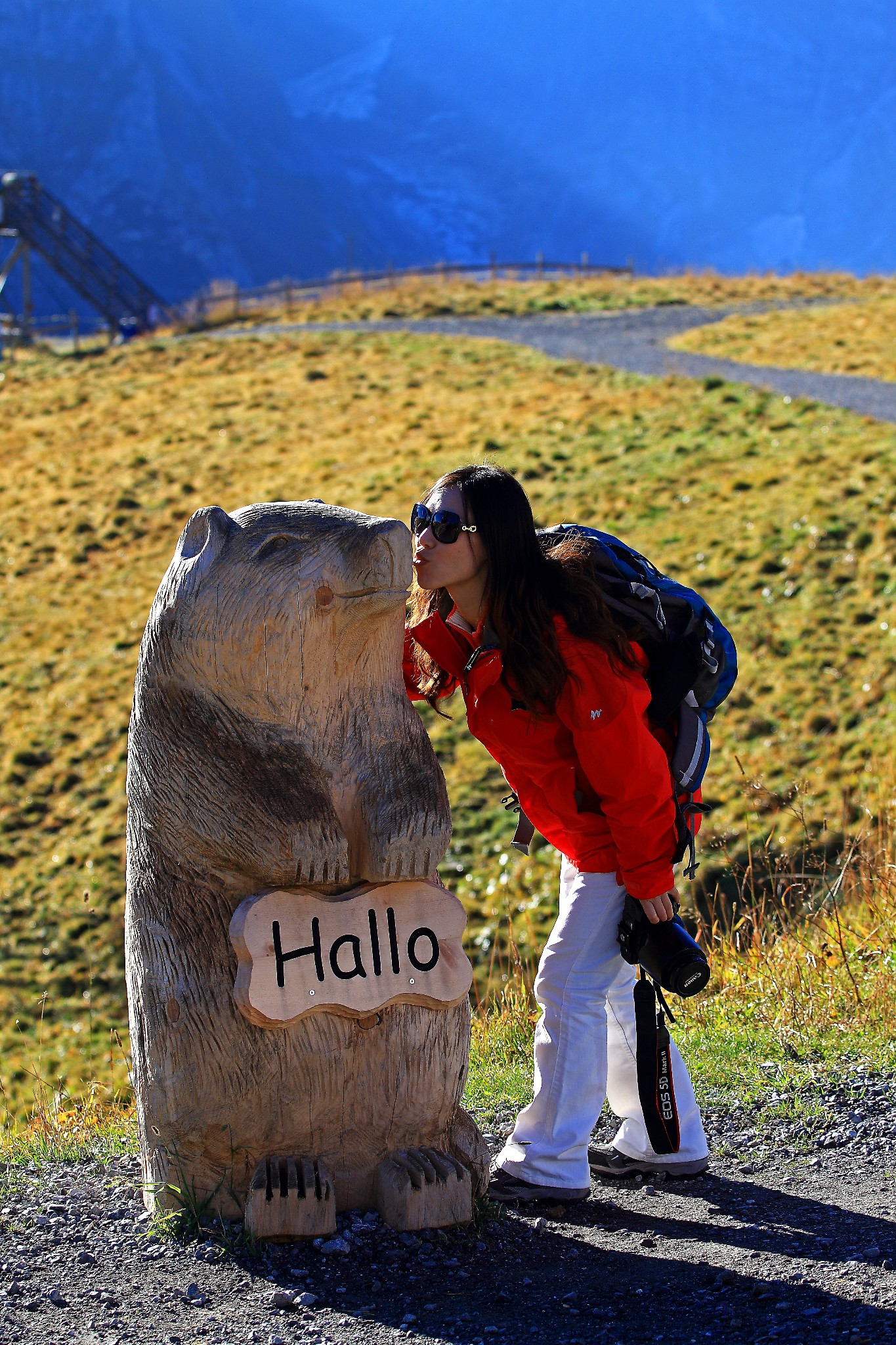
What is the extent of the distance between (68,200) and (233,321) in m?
37.4

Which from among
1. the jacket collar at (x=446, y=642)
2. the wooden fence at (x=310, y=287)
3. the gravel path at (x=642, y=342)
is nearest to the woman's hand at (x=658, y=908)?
the jacket collar at (x=446, y=642)

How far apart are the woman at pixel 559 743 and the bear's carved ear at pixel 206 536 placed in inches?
18.6

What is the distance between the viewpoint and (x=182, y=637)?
9.48 feet

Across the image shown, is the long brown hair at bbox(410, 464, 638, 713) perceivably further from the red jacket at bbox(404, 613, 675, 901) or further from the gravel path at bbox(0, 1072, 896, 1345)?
the gravel path at bbox(0, 1072, 896, 1345)

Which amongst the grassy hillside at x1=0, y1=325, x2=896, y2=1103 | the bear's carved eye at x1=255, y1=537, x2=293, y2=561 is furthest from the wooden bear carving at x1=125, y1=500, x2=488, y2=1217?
the grassy hillside at x1=0, y1=325, x2=896, y2=1103

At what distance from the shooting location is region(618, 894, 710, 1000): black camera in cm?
303

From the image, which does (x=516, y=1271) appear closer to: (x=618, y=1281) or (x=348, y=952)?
(x=618, y=1281)

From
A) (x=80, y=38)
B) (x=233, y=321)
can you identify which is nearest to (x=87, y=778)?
(x=233, y=321)

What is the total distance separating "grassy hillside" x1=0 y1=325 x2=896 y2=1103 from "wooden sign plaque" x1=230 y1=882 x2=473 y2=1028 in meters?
1.79

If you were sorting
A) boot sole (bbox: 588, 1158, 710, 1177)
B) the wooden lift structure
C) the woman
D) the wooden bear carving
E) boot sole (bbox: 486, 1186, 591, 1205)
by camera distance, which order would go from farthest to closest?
1. the wooden lift structure
2. boot sole (bbox: 588, 1158, 710, 1177)
3. boot sole (bbox: 486, 1186, 591, 1205)
4. the woman
5. the wooden bear carving

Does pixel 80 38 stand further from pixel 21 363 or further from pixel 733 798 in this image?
pixel 733 798

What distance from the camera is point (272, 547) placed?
9.57ft

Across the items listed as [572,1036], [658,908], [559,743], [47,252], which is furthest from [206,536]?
[47,252]

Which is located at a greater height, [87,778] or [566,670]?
[87,778]
